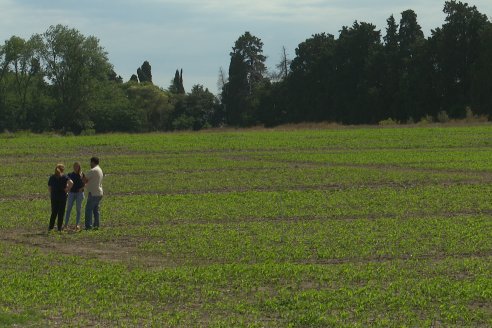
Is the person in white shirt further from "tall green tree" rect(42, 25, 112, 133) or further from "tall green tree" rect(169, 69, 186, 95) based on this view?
"tall green tree" rect(169, 69, 186, 95)

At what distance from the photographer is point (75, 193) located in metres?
25.3

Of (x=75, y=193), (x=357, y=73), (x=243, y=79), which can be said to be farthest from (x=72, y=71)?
(x=75, y=193)

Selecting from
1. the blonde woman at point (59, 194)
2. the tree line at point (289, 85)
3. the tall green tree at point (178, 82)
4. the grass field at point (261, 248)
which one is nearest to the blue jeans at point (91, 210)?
the grass field at point (261, 248)

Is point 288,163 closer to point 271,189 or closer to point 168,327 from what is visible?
point 271,189

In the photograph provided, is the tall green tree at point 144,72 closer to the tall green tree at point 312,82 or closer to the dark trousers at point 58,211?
the tall green tree at point 312,82

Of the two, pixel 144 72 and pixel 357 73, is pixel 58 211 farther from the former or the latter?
pixel 144 72

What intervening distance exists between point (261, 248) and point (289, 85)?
8477cm

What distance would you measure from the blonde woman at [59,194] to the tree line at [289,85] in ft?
188

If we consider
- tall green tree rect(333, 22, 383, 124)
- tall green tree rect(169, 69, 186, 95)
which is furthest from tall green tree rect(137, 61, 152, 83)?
tall green tree rect(333, 22, 383, 124)

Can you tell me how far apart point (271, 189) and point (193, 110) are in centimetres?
8090

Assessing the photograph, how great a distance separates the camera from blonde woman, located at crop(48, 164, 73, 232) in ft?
80.3

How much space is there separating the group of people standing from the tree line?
186ft

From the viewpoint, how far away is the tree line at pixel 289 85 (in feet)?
288

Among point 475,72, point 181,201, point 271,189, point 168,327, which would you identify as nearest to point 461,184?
point 271,189
